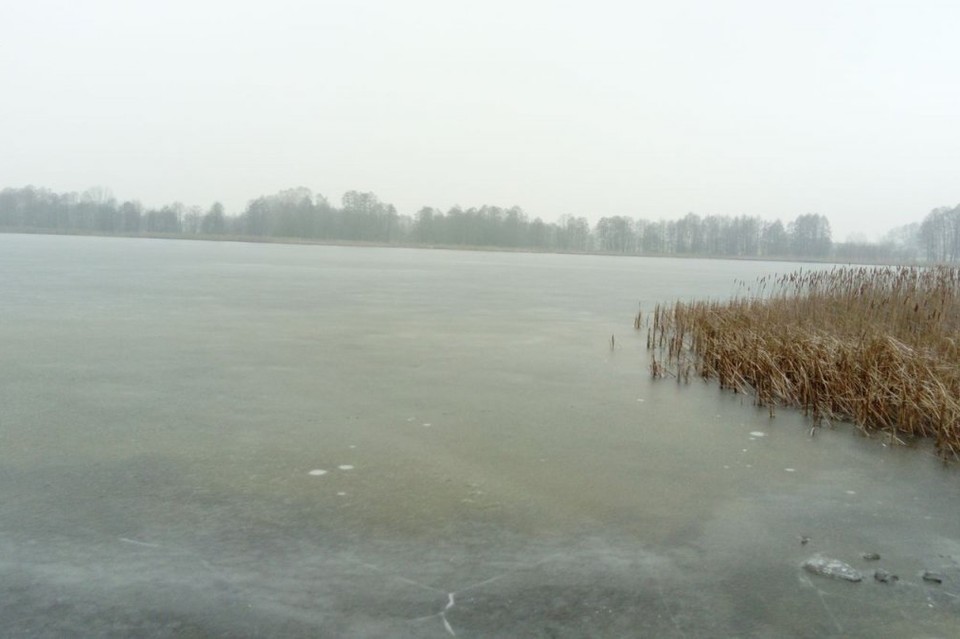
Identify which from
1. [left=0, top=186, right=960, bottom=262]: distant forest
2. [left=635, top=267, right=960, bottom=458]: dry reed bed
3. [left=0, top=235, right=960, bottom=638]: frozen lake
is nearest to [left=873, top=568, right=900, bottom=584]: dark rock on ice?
[left=0, top=235, right=960, bottom=638]: frozen lake

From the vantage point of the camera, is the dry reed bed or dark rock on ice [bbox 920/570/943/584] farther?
the dry reed bed

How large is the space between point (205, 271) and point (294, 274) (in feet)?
9.88

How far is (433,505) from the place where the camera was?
4.13 metres

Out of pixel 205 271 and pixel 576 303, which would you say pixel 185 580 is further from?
pixel 205 271

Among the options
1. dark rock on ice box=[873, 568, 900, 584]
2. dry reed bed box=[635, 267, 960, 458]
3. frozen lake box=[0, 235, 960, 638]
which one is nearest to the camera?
frozen lake box=[0, 235, 960, 638]

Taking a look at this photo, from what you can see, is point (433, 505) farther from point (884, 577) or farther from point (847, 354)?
point (847, 354)

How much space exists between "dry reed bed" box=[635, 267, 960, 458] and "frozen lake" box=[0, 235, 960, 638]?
38cm

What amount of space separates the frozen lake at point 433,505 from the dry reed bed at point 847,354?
0.38 metres

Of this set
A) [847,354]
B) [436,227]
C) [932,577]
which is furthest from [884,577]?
[436,227]

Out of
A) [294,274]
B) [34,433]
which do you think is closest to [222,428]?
[34,433]

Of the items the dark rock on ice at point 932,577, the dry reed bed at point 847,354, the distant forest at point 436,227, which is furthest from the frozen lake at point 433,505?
the distant forest at point 436,227

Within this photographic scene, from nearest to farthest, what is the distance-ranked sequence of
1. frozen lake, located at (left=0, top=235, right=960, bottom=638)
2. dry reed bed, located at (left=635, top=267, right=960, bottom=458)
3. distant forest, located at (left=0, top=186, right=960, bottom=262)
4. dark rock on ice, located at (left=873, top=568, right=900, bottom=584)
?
frozen lake, located at (left=0, top=235, right=960, bottom=638), dark rock on ice, located at (left=873, top=568, right=900, bottom=584), dry reed bed, located at (left=635, top=267, right=960, bottom=458), distant forest, located at (left=0, top=186, right=960, bottom=262)

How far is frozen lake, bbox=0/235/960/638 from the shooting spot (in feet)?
9.78

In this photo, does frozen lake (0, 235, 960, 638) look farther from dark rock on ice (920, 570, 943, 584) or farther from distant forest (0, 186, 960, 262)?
distant forest (0, 186, 960, 262)
